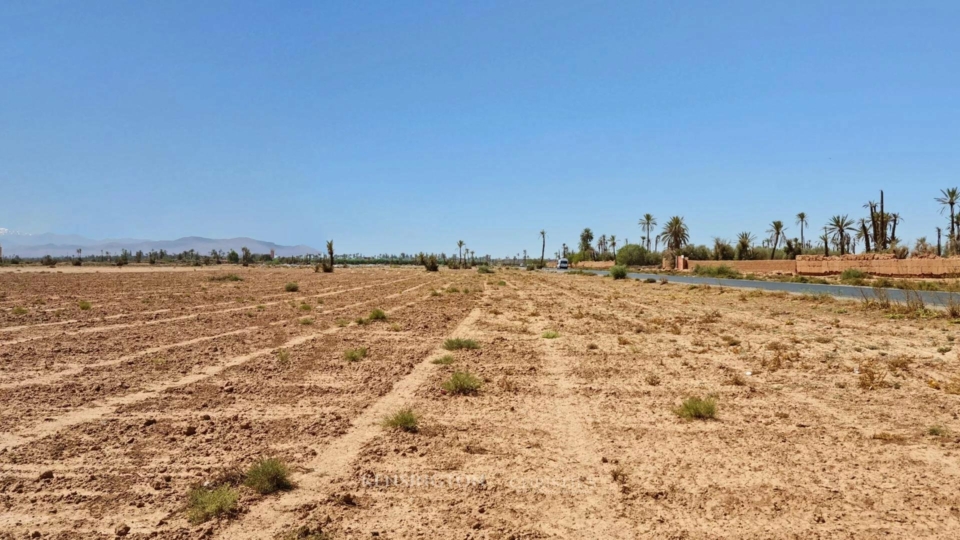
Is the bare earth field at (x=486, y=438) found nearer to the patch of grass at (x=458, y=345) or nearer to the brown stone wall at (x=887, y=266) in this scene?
the patch of grass at (x=458, y=345)

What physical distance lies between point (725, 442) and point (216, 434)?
658 cm

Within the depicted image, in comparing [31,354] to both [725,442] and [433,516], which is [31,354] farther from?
[725,442]

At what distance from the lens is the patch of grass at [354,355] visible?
1203cm

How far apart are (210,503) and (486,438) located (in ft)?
10.8

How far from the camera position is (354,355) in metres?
12.1

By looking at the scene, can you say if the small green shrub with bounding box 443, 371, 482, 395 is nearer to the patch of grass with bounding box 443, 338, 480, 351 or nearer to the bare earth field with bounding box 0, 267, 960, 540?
the bare earth field with bounding box 0, 267, 960, 540

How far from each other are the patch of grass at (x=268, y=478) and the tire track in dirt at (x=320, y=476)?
141 millimetres

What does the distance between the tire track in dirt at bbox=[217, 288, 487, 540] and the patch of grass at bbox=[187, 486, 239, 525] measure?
0.65ft

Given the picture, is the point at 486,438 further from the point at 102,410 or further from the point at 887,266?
the point at 887,266

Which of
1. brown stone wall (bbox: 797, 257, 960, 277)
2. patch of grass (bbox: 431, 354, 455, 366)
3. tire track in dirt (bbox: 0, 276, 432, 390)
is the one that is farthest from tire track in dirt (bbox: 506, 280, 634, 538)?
brown stone wall (bbox: 797, 257, 960, 277)

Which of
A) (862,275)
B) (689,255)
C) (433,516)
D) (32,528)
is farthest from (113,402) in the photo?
(689,255)

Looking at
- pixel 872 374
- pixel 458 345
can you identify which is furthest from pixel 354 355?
pixel 872 374

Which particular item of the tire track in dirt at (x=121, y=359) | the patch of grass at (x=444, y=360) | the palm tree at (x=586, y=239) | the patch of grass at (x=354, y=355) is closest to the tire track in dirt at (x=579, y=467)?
the patch of grass at (x=444, y=360)

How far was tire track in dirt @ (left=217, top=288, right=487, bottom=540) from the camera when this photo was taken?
→ 4.46 metres
